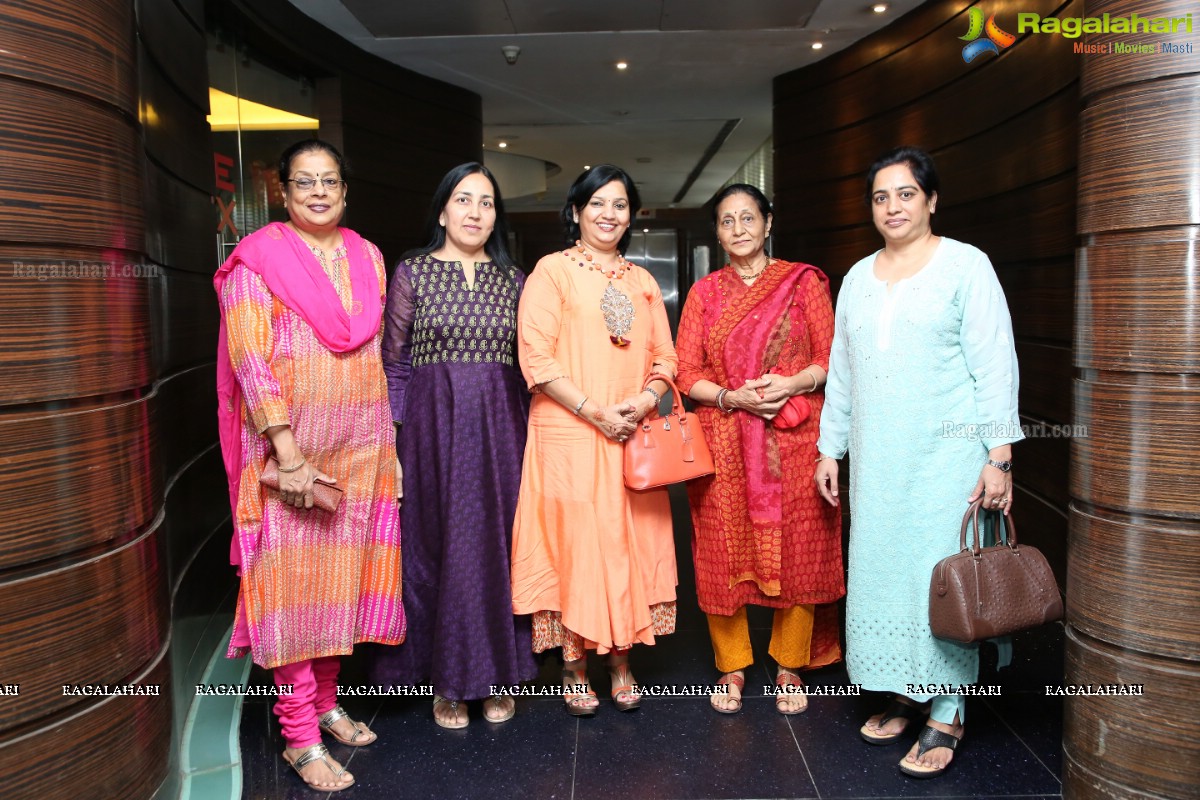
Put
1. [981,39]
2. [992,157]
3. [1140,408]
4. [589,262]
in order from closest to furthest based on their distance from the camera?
1. [1140,408]
2. [589,262]
3. [992,157]
4. [981,39]

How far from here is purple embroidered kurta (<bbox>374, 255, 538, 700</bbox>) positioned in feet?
7.66

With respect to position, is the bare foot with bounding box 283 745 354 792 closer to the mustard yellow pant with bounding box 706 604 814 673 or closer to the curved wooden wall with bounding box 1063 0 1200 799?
the mustard yellow pant with bounding box 706 604 814 673

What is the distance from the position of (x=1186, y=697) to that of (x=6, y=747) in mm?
2100

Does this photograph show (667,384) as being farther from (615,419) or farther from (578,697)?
(578,697)

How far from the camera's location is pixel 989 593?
192cm

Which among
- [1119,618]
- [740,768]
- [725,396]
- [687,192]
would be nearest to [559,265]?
[725,396]

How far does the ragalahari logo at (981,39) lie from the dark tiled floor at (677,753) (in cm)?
250

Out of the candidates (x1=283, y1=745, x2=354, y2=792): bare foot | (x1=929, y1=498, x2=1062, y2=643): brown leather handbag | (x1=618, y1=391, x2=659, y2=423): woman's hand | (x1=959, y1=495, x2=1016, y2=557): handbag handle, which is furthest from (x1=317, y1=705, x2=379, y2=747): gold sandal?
(x1=959, y1=495, x2=1016, y2=557): handbag handle

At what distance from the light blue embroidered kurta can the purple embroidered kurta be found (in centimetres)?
93

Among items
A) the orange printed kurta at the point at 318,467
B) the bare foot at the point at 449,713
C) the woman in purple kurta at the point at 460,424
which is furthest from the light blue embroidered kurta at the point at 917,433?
the orange printed kurta at the point at 318,467

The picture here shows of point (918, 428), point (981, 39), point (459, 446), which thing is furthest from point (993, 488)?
point (981, 39)

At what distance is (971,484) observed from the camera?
2.05m

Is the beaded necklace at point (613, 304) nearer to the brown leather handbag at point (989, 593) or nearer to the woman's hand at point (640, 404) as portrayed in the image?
the woman's hand at point (640, 404)

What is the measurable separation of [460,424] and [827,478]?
1.00 metres
